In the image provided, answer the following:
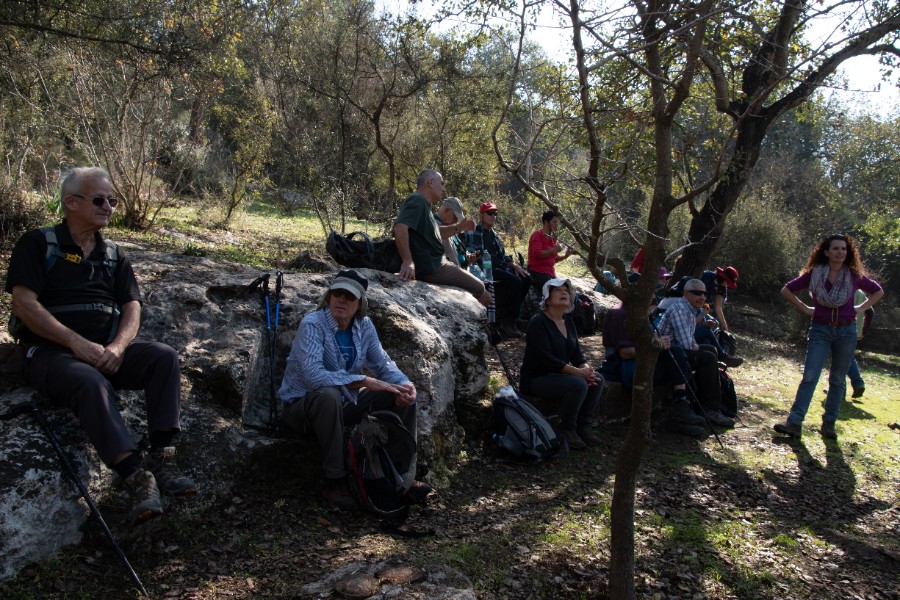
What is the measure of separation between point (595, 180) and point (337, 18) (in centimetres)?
1075

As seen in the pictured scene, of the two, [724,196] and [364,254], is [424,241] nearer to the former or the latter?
[364,254]

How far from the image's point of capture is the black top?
575cm

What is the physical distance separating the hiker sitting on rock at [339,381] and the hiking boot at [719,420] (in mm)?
3894

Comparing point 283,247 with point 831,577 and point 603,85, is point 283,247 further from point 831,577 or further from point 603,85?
point 831,577

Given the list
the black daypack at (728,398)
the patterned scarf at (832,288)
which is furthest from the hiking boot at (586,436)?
the patterned scarf at (832,288)

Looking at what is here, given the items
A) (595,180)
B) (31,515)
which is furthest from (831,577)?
(31,515)

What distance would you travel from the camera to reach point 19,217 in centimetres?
752

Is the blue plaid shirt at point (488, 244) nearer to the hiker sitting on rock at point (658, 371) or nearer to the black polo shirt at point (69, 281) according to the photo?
the hiker sitting on rock at point (658, 371)

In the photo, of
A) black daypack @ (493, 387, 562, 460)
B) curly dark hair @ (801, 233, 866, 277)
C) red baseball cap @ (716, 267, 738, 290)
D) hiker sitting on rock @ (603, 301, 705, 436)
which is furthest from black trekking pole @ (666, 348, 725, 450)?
red baseball cap @ (716, 267, 738, 290)

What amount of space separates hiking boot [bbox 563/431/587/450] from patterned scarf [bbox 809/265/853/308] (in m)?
2.90

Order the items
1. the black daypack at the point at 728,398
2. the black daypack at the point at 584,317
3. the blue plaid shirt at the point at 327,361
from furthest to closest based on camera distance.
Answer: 1. the black daypack at the point at 584,317
2. the black daypack at the point at 728,398
3. the blue plaid shirt at the point at 327,361

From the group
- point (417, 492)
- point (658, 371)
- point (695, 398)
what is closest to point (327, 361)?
point (417, 492)

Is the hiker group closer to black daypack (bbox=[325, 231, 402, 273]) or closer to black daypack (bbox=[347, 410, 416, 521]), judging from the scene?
black daypack (bbox=[347, 410, 416, 521])

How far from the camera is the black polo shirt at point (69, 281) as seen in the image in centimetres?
353
